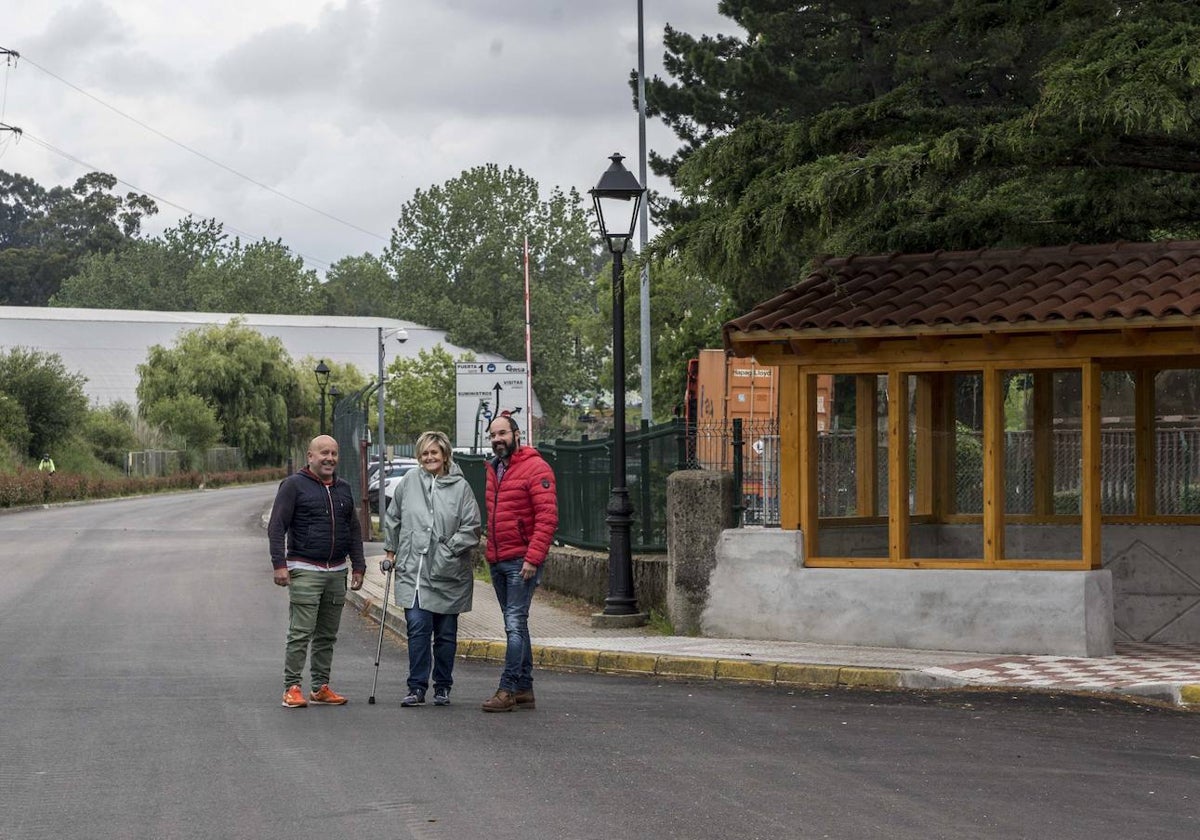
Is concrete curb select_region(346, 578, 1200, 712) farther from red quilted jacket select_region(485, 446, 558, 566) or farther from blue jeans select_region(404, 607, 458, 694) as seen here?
red quilted jacket select_region(485, 446, 558, 566)

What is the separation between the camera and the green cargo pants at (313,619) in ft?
35.7

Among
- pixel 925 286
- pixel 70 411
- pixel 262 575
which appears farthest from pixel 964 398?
pixel 70 411

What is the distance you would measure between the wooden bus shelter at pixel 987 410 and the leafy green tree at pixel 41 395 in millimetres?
51366

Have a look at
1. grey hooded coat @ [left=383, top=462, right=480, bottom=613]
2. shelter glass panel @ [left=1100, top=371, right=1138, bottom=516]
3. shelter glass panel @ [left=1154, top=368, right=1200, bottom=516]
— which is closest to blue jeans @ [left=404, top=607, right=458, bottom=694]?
grey hooded coat @ [left=383, top=462, right=480, bottom=613]

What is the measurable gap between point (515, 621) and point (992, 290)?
533 centimetres

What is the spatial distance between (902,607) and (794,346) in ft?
7.66

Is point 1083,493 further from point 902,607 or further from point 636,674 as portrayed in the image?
point 636,674

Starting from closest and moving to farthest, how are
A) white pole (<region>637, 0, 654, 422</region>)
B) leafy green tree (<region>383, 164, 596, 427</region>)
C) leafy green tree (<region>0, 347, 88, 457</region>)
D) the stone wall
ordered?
1. the stone wall
2. white pole (<region>637, 0, 654, 422</region>)
3. leafy green tree (<region>0, 347, 88, 457</region>)
4. leafy green tree (<region>383, 164, 596, 427</region>)

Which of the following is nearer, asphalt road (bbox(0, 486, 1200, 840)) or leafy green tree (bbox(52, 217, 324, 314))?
asphalt road (bbox(0, 486, 1200, 840))

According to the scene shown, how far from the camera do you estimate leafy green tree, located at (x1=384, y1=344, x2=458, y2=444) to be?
77.5 meters

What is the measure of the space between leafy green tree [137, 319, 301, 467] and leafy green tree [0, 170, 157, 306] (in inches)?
2423

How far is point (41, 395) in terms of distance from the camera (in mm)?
62000

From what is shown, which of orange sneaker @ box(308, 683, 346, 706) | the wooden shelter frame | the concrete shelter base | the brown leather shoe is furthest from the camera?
the wooden shelter frame

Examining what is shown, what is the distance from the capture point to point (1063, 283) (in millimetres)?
13547
